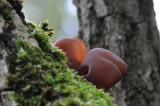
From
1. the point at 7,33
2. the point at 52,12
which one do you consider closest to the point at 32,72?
the point at 7,33

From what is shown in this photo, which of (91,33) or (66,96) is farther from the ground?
(91,33)

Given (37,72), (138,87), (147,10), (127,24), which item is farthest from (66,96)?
(147,10)

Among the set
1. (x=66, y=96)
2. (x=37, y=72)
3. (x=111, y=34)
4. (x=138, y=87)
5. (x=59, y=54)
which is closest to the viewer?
(x=66, y=96)

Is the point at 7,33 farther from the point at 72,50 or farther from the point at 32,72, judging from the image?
the point at 72,50

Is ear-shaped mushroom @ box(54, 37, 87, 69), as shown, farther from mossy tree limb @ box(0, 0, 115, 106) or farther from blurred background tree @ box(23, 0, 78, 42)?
blurred background tree @ box(23, 0, 78, 42)

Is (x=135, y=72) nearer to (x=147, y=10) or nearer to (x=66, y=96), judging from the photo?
(x=147, y=10)

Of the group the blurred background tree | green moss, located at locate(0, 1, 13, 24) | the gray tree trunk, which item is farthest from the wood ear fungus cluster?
the blurred background tree
